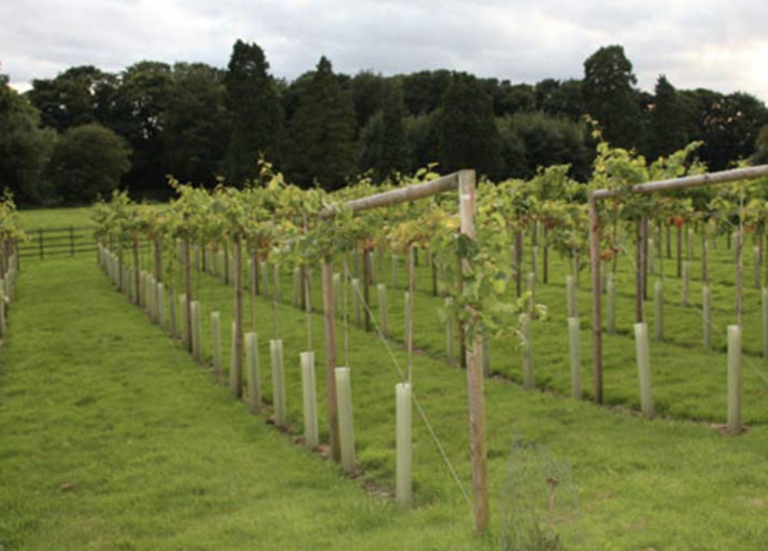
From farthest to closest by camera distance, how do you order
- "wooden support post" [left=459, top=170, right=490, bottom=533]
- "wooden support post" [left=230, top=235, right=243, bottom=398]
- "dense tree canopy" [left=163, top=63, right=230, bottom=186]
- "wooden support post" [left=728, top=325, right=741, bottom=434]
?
"dense tree canopy" [left=163, top=63, right=230, bottom=186] → "wooden support post" [left=230, top=235, right=243, bottom=398] → "wooden support post" [left=728, top=325, right=741, bottom=434] → "wooden support post" [left=459, top=170, right=490, bottom=533]

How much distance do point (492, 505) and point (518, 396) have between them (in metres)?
3.65

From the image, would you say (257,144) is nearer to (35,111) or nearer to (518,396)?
(35,111)

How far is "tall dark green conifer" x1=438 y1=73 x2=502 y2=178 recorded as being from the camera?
51.6m

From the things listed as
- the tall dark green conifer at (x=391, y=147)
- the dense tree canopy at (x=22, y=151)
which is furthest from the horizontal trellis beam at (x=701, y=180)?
the tall dark green conifer at (x=391, y=147)

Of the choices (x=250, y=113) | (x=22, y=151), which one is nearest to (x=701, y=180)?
(x=250, y=113)

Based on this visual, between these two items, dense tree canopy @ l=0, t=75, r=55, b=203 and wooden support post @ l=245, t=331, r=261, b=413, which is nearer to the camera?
wooden support post @ l=245, t=331, r=261, b=413

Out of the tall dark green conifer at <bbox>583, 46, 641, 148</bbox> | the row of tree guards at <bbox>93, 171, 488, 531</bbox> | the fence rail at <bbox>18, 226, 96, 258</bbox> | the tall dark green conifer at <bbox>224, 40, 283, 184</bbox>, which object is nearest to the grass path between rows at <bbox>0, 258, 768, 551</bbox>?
the row of tree guards at <bbox>93, 171, 488, 531</bbox>

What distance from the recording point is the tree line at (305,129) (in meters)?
50.1

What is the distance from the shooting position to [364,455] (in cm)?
740

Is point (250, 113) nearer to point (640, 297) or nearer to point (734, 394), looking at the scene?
point (640, 297)

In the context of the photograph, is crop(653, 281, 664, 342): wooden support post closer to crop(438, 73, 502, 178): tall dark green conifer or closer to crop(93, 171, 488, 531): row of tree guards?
crop(93, 171, 488, 531): row of tree guards

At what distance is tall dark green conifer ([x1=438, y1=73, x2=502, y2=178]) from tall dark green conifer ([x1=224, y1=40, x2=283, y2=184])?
10.9m

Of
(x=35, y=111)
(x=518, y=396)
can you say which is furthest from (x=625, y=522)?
(x=35, y=111)

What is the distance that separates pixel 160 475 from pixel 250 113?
44.9m
